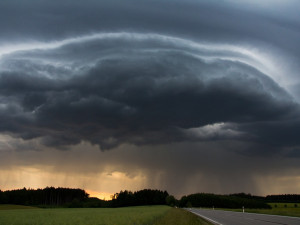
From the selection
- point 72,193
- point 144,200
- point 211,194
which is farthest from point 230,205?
point 72,193

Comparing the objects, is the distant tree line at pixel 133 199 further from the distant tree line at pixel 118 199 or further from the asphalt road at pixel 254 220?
the asphalt road at pixel 254 220

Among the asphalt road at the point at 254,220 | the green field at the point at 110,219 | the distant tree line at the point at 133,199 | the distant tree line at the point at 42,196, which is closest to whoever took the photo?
the asphalt road at the point at 254,220

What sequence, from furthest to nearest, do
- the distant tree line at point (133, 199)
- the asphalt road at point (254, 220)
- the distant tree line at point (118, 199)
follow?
the distant tree line at point (133, 199) < the distant tree line at point (118, 199) < the asphalt road at point (254, 220)

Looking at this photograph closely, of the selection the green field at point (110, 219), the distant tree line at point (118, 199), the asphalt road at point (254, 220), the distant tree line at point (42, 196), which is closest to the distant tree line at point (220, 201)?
the distant tree line at point (118, 199)

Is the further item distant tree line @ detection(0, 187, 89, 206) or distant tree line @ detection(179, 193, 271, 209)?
distant tree line @ detection(0, 187, 89, 206)

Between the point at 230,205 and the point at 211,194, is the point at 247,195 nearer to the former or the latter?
the point at 211,194

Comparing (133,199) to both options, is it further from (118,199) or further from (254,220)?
(254,220)

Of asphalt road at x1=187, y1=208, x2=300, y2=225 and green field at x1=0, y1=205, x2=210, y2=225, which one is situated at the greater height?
asphalt road at x1=187, y1=208, x2=300, y2=225

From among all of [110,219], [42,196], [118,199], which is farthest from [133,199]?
[110,219]

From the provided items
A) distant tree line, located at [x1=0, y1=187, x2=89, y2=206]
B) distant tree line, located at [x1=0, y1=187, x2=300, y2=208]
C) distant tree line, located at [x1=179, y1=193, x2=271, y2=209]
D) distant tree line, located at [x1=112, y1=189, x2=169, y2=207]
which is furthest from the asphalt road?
distant tree line, located at [x1=112, y1=189, x2=169, y2=207]

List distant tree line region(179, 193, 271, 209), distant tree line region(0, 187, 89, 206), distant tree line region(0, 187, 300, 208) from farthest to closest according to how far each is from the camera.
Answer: distant tree line region(0, 187, 89, 206) → distant tree line region(0, 187, 300, 208) → distant tree line region(179, 193, 271, 209)

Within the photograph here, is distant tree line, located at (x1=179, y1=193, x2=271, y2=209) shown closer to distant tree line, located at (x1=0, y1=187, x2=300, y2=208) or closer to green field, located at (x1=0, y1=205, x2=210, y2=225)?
distant tree line, located at (x1=0, y1=187, x2=300, y2=208)

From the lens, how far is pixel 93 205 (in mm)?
169250

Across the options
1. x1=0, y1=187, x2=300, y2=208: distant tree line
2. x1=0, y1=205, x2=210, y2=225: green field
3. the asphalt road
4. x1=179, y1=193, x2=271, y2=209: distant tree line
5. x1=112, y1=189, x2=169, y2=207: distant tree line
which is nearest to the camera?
the asphalt road
